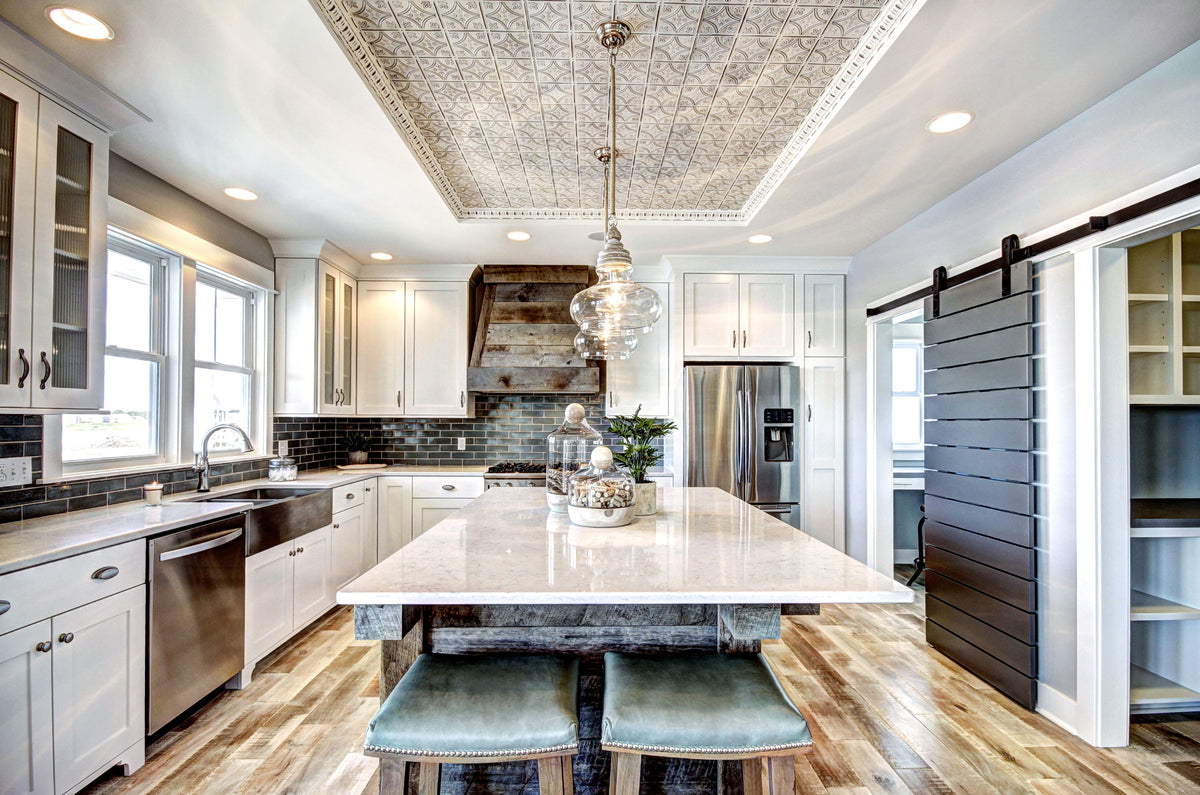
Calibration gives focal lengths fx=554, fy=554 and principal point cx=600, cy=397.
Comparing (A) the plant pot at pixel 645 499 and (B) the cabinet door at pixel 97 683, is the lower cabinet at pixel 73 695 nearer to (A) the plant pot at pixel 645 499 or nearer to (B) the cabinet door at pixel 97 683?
(B) the cabinet door at pixel 97 683

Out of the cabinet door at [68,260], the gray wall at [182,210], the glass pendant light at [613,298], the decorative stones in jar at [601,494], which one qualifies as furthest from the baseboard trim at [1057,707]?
the gray wall at [182,210]

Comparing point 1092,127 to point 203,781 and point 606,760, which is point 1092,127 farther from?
point 203,781

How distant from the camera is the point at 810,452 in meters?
4.14

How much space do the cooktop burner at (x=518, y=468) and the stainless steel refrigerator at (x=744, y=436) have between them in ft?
3.78

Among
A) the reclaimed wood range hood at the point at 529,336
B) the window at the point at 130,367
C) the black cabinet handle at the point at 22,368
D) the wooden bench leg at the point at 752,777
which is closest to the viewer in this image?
the wooden bench leg at the point at 752,777

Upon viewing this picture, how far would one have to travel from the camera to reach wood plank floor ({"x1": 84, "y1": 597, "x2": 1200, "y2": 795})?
6.40ft

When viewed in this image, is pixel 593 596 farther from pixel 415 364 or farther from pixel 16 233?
pixel 415 364

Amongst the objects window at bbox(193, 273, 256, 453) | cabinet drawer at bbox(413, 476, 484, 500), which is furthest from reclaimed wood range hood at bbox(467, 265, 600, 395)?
window at bbox(193, 273, 256, 453)

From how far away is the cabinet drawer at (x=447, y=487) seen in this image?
13.9 feet

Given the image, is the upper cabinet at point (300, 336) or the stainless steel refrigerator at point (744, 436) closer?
the upper cabinet at point (300, 336)

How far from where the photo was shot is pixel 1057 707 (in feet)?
7.61

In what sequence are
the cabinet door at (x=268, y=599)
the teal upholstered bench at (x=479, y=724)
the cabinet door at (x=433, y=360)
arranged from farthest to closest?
the cabinet door at (x=433, y=360)
the cabinet door at (x=268, y=599)
the teal upholstered bench at (x=479, y=724)

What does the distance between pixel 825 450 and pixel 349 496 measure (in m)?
3.42

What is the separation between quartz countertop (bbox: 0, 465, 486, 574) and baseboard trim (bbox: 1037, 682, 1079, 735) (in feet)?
12.0
